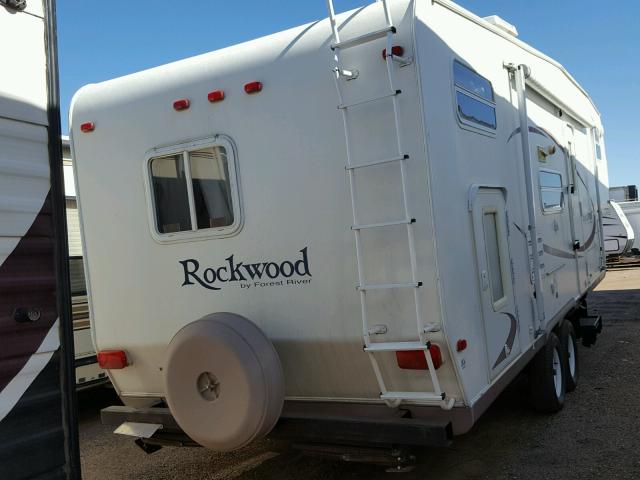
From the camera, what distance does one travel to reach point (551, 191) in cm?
598

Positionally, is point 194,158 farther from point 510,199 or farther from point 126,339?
point 510,199

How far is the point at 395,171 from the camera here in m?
3.61

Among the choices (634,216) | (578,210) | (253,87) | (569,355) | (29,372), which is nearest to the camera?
(29,372)

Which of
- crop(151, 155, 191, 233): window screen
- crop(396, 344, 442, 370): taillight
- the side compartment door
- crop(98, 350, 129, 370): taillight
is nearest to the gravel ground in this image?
the side compartment door

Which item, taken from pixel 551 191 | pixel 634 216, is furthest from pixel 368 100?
pixel 634 216

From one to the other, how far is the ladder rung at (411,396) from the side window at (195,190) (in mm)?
1367

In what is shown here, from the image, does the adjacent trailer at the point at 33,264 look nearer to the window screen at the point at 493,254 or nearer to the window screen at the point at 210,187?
the window screen at the point at 210,187

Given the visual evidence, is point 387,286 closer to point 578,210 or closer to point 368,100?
point 368,100

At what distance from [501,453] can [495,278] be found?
138 cm

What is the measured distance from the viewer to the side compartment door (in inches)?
159

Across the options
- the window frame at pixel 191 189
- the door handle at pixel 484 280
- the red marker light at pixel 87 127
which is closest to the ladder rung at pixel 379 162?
the window frame at pixel 191 189

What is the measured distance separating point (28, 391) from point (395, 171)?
209 cm

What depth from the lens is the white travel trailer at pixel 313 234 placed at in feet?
11.8

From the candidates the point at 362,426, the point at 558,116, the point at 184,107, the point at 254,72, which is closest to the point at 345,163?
the point at 254,72
